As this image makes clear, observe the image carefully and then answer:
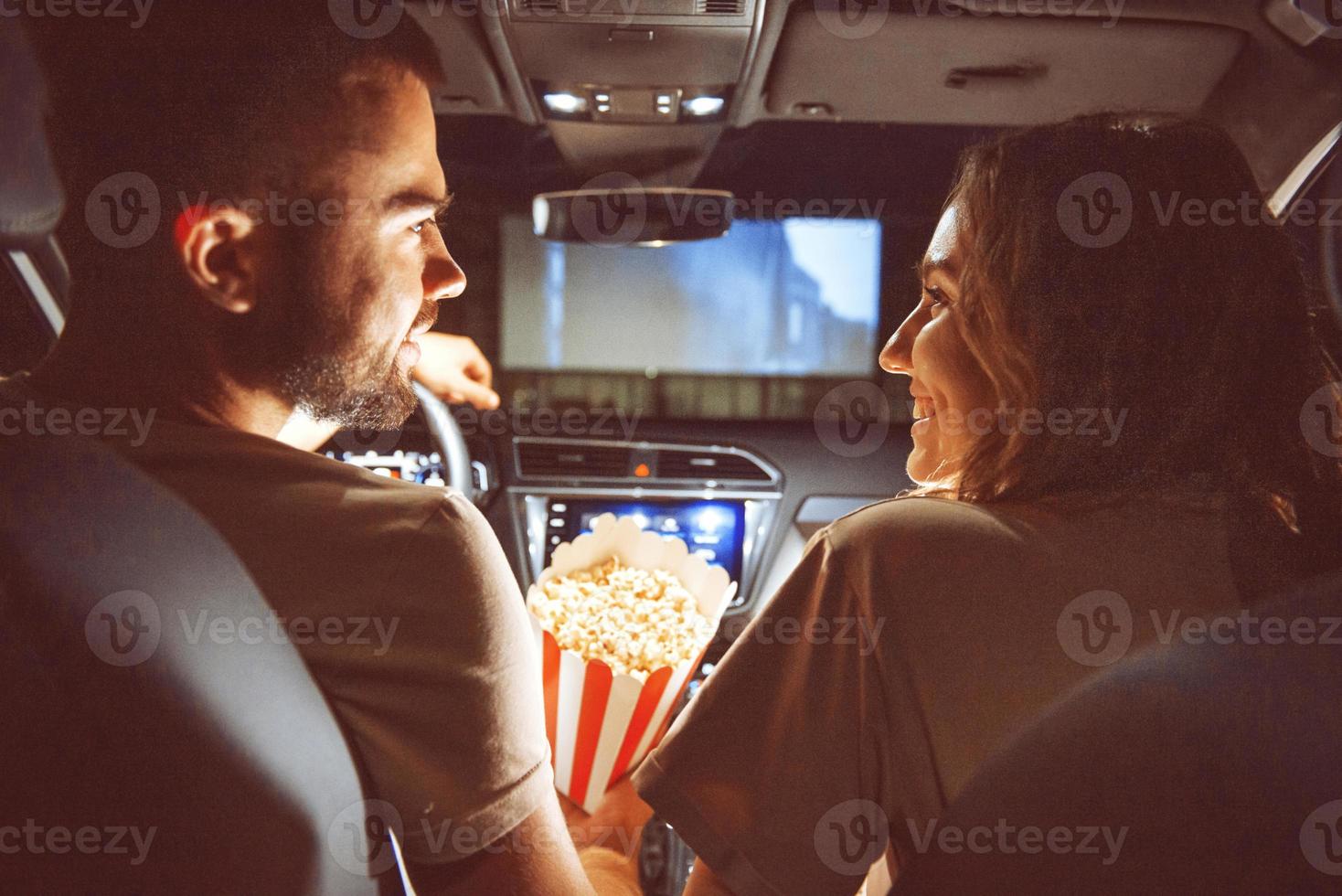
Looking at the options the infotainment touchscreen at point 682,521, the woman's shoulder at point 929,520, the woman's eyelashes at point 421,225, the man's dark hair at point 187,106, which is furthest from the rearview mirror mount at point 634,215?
the woman's shoulder at point 929,520

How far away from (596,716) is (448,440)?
147 centimetres

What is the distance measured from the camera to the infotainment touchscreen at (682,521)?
2891 mm

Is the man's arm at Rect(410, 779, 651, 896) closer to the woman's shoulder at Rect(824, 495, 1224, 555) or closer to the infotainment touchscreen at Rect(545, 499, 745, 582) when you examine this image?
the woman's shoulder at Rect(824, 495, 1224, 555)

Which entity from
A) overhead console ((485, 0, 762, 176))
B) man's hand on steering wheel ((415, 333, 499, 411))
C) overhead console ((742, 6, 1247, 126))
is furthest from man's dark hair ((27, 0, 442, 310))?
man's hand on steering wheel ((415, 333, 499, 411))

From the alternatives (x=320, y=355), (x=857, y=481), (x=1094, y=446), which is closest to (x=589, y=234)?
(x=857, y=481)

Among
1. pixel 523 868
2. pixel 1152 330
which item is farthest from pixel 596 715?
pixel 1152 330

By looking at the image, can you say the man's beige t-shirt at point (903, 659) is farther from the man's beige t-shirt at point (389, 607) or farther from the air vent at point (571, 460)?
the air vent at point (571, 460)

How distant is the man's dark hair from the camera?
3.58ft

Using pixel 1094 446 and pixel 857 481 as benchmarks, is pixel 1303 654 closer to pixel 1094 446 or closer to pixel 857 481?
pixel 1094 446

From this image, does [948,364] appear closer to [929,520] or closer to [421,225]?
[929,520]

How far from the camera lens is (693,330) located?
5.18 m

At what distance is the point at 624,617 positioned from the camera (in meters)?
1.67

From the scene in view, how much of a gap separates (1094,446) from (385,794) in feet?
2.98

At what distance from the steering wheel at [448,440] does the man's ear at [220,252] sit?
161cm
